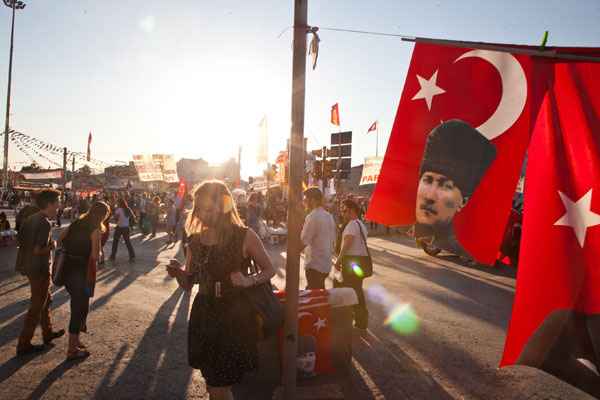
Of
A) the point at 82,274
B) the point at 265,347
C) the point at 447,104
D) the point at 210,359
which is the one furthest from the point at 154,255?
the point at 447,104

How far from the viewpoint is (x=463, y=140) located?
206 centimetres

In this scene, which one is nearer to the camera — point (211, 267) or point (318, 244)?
point (211, 267)

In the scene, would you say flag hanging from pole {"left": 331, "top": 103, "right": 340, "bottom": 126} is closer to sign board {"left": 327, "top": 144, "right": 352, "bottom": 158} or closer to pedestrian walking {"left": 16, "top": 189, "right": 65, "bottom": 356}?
sign board {"left": 327, "top": 144, "right": 352, "bottom": 158}

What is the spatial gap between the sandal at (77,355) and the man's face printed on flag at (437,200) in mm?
4261

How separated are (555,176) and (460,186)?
453 millimetres

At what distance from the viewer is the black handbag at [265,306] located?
259cm

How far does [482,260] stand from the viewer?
6.40ft

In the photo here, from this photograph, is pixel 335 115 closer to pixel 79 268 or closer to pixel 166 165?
pixel 166 165

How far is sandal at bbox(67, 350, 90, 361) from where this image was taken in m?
4.41

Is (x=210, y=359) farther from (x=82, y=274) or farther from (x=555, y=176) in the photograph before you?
(x=82, y=274)

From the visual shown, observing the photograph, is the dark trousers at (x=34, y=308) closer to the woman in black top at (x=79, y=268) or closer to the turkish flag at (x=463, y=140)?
the woman in black top at (x=79, y=268)

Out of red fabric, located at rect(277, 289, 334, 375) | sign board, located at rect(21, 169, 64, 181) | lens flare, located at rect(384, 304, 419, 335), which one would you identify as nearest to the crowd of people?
lens flare, located at rect(384, 304, 419, 335)

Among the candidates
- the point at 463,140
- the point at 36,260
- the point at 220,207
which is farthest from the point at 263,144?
the point at 463,140

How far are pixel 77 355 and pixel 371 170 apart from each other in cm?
1250
